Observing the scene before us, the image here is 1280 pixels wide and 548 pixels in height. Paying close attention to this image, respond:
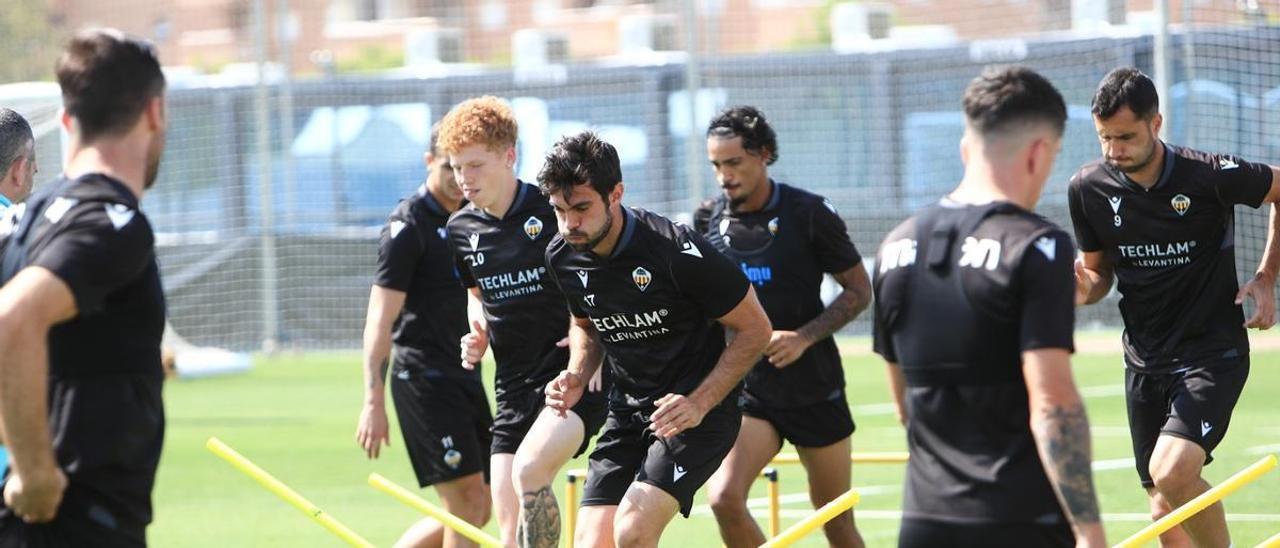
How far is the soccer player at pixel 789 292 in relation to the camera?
27.7ft

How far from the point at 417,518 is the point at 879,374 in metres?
9.83

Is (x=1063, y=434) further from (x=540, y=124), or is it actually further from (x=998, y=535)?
(x=540, y=124)

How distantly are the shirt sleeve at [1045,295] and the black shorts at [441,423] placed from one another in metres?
4.42

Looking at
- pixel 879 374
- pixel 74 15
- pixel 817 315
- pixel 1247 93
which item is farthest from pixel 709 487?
pixel 74 15

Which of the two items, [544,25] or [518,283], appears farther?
[544,25]

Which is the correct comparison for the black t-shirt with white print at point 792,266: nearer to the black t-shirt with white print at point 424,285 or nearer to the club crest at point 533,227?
the club crest at point 533,227

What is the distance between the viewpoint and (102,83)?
193 inches

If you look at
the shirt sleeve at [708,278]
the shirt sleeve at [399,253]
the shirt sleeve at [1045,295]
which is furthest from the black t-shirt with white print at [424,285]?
the shirt sleeve at [1045,295]

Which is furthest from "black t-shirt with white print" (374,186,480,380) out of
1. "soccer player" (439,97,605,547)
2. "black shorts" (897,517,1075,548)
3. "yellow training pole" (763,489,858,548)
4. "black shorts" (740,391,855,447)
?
"black shorts" (897,517,1075,548)

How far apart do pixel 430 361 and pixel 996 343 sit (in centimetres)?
442

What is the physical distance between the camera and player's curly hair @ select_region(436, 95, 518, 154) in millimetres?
7613

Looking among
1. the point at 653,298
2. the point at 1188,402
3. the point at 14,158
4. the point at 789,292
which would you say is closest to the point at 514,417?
the point at 653,298

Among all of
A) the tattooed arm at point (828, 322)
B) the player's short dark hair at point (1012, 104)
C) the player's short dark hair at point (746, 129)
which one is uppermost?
the player's short dark hair at point (1012, 104)

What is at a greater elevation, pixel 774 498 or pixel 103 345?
pixel 103 345
